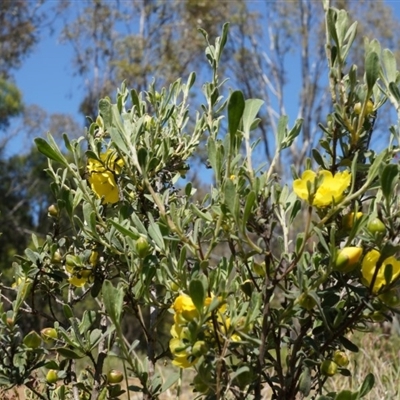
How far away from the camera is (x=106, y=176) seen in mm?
795

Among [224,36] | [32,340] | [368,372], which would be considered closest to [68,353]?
[32,340]

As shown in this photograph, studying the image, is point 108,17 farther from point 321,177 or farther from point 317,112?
point 321,177

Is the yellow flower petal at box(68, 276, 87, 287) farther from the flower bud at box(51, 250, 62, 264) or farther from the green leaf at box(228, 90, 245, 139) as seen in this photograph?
the green leaf at box(228, 90, 245, 139)

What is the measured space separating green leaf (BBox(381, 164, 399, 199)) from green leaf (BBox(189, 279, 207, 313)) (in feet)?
0.61

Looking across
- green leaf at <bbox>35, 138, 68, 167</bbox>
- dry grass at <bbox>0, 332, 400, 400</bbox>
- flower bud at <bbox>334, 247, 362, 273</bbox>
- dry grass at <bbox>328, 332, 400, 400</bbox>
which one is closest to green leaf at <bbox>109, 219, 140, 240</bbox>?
green leaf at <bbox>35, 138, 68, 167</bbox>

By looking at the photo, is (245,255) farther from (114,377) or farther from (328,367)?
(114,377)

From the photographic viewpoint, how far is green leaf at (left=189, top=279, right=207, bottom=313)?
514 mm

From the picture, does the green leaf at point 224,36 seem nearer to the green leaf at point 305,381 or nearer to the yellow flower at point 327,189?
the yellow flower at point 327,189

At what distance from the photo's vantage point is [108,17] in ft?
37.7

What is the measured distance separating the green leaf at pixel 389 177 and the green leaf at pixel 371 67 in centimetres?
10

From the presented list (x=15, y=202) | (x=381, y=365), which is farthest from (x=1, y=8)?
(x=381, y=365)

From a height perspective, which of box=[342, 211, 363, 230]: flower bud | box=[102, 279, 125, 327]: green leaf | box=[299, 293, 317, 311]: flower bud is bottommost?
box=[299, 293, 317, 311]: flower bud

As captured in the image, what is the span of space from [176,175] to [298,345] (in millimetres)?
376

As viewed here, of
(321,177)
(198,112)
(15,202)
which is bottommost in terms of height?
(321,177)
